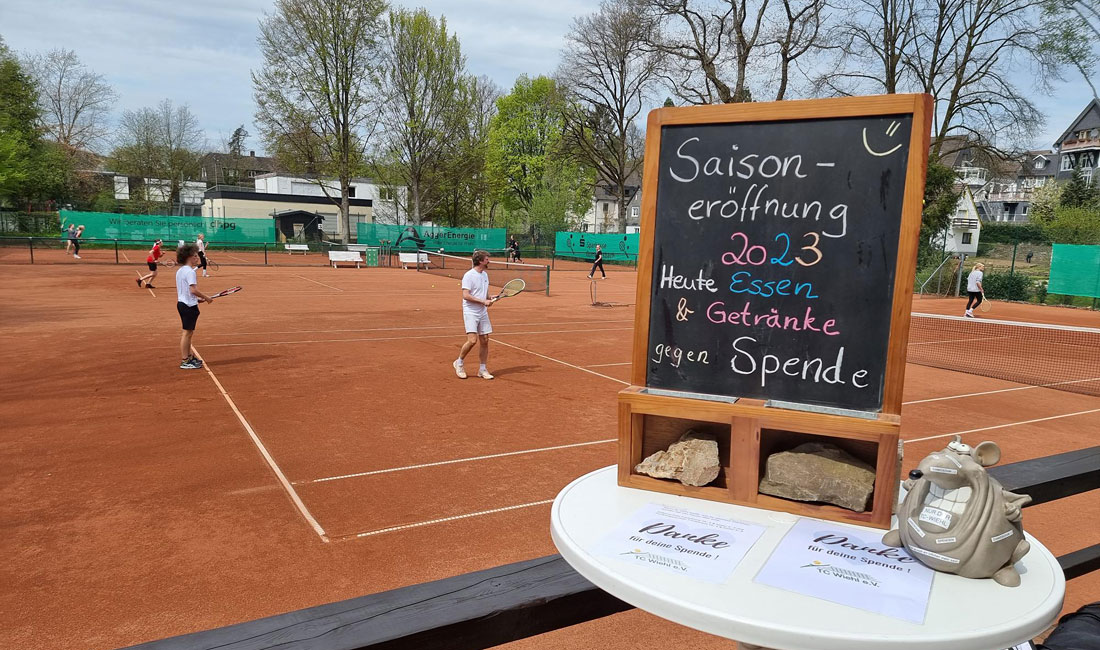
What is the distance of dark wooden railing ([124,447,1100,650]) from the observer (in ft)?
4.61

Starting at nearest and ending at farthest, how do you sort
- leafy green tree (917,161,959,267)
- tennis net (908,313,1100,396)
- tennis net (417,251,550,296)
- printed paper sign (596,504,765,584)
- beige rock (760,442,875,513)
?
printed paper sign (596,504,765,584), beige rock (760,442,875,513), tennis net (908,313,1100,396), tennis net (417,251,550,296), leafy green tree (917,161,959,267)

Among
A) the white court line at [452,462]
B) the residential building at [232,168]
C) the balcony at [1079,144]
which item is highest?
the balcony at [1079,144]

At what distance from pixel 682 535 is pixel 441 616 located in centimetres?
68

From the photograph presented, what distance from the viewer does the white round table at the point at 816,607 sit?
1.32 meters

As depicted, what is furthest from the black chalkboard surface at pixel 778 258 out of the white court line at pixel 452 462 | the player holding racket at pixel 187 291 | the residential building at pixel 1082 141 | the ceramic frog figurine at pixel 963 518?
the residential building at pixel 1082 141

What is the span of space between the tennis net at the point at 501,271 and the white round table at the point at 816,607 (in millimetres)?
17266

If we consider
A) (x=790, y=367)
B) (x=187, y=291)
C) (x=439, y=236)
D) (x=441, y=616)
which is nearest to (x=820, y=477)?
(x=790, y=367)

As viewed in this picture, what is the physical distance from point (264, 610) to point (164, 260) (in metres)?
33.2

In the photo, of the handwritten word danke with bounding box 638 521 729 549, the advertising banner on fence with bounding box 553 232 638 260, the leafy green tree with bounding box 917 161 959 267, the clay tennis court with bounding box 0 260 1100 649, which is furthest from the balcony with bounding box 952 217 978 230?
the handwritten word danke with bounding box 638 521 729 549

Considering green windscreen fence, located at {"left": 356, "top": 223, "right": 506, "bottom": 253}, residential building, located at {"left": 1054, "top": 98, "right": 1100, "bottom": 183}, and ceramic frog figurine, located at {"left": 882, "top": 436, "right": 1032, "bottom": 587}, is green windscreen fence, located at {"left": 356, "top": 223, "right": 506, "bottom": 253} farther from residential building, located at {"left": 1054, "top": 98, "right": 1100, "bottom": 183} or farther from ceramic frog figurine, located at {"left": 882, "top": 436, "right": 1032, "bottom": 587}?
residential building, located at {"left": 1054, "top": 98, "right": 1100, "bottom": 183}

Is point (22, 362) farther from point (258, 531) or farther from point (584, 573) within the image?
point (584, 573)

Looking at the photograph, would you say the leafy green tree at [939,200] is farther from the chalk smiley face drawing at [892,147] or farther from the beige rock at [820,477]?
the beige rock at [820,477]

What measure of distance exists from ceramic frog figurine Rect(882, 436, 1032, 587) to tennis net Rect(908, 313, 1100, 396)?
10.4 metres

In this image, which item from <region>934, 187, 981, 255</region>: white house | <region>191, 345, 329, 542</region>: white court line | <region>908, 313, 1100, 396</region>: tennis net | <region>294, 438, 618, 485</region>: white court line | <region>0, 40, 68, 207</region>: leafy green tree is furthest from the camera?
<region>0, 40, 68, 207</region>: leafy green tree
